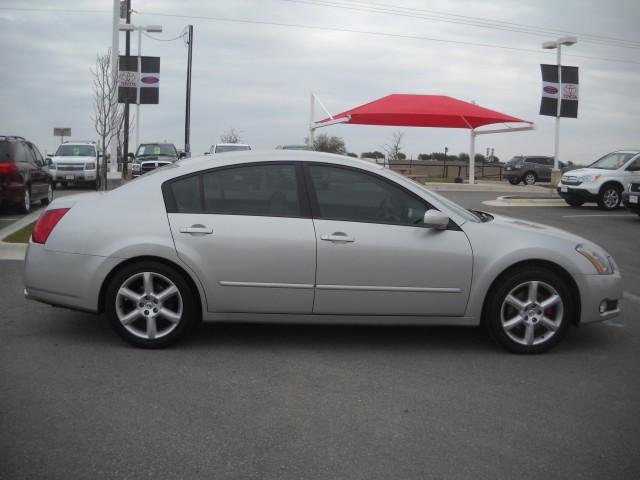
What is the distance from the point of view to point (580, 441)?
3.93 metres

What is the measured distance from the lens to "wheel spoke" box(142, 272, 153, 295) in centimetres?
540

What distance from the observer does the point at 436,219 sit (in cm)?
540

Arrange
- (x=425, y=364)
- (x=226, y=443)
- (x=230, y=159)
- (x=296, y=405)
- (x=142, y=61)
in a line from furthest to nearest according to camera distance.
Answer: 1. (x=142, y=61)
2. (x=230, y=159)
3. (x=425, y=364)
4. (x=296, y=405)
5. (x=226, y=443)

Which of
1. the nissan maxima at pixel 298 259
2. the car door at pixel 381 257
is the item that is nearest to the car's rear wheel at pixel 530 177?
the nissan maxima at pixel 298 259

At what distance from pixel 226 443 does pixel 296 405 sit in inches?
27.6

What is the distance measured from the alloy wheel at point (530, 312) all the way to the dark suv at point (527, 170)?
33.3 metres

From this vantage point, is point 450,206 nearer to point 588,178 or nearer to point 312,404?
point 312,404

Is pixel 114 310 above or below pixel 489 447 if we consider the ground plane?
above

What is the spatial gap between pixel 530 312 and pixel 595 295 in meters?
0.55

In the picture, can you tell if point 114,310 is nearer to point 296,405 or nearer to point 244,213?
point 244,213

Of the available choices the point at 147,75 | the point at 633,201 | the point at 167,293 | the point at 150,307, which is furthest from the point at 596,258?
the point at 147,75

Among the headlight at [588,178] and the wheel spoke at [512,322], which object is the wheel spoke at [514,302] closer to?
the wheel spoke at [512,322]

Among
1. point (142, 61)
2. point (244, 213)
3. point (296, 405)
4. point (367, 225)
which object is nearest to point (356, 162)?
point (367, 225)

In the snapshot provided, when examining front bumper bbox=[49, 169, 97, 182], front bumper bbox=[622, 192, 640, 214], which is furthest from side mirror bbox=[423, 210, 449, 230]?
front bumper bbox=[49, 169, 97, 182]
